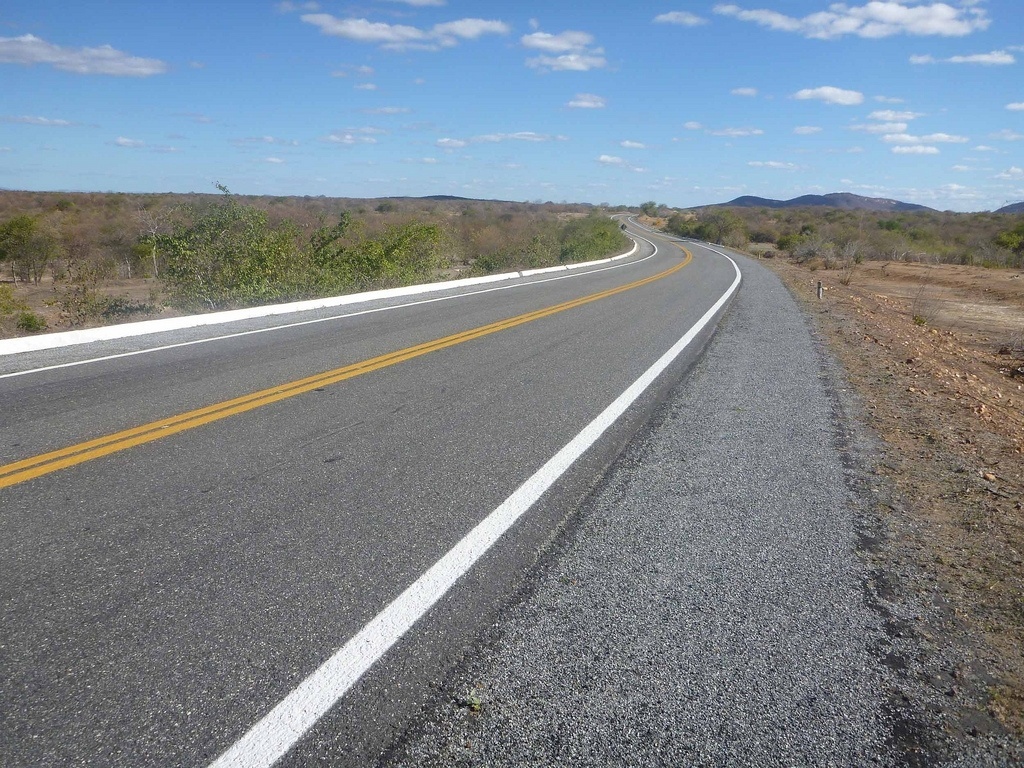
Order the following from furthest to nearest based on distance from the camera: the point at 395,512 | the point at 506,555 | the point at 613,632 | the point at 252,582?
the point at 395,512 → the point at 506,555 → the point at 252,582 → the point at 613,632

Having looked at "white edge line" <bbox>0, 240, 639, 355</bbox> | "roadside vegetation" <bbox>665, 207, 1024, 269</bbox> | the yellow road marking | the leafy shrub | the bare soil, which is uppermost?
"roadside vegetation" <bbox>665, 207, 1024, 269</bbox>

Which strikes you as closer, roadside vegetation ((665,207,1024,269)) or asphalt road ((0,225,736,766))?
asphalt road ((0,225,736,766))

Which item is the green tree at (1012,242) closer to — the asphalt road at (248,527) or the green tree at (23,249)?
the asphalt road at (248,527)

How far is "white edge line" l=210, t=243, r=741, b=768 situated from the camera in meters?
2.58

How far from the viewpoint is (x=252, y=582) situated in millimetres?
3654

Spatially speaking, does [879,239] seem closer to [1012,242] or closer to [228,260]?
[1012,242]

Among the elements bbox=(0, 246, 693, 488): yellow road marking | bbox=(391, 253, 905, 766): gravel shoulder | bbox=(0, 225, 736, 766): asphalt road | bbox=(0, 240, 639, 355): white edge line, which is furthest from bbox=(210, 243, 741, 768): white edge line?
bbox=(0, 240, 639, 355): white edge line

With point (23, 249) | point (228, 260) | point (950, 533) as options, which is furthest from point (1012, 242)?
point (23, 249)

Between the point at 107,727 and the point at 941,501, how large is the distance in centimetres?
499

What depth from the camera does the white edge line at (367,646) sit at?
8.45 feet

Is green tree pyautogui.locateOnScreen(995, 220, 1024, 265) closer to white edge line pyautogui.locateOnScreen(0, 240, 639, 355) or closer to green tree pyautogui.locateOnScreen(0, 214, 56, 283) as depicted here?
white edge line pyautogui.locateOnScreen(0, 240, 639, 355)

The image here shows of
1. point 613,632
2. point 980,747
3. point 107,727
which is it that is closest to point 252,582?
point 107,727

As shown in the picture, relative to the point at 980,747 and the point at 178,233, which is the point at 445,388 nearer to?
the point at 980,747

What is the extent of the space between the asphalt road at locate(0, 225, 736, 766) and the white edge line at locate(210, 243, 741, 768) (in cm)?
4
